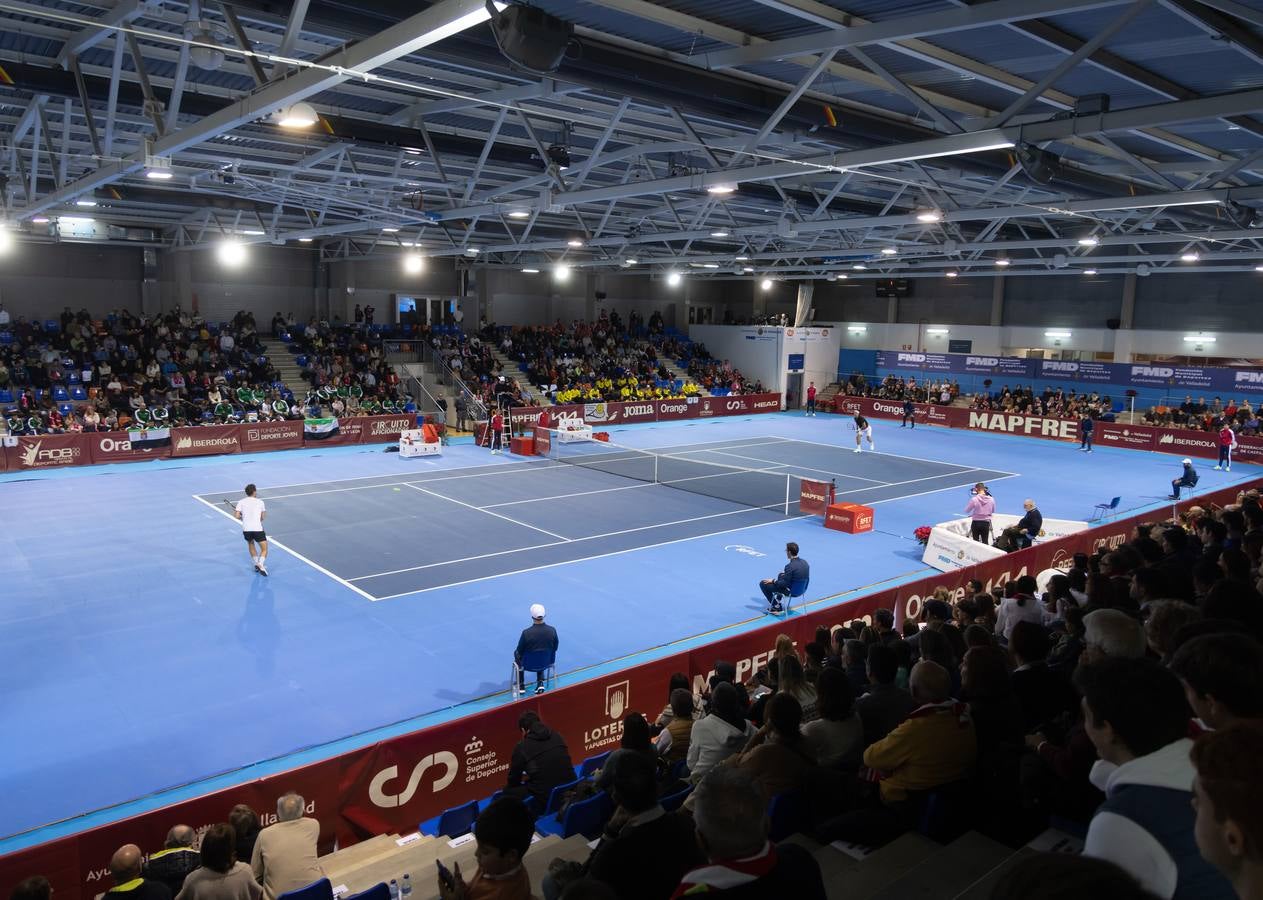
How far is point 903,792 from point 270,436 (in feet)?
110

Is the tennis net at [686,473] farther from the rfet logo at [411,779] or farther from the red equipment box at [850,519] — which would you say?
the rfet logo at [411,779]

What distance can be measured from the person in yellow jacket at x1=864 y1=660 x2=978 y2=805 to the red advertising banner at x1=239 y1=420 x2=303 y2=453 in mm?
32825

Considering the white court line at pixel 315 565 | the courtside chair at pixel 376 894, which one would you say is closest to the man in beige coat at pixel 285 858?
the courtside chair at pixel 376 894

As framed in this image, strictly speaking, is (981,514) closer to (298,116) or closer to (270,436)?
(298,116)

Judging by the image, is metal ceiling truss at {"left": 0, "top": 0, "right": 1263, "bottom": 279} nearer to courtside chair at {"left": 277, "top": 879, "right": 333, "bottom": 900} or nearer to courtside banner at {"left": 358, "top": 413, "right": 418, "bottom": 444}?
courtside chair at {"left": 277, "top": 879, "right": 333, "bottom": 900}

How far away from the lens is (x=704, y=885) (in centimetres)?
324

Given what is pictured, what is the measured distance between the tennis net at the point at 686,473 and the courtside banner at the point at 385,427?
6525 millimetres

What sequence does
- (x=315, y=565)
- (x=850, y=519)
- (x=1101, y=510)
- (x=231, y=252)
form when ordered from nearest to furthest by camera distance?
1. (x=315, y=565)
2. (x=850, y=519)
3. (x=1101, y=510)
4. (x=231, y=252)

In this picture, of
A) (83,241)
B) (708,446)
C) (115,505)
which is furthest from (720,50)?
(83,241)

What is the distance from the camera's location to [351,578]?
59.0 ft

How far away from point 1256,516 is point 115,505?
26.6 meters

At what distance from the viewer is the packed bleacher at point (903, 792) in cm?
285

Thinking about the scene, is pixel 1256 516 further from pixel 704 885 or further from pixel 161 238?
pixel 161 238

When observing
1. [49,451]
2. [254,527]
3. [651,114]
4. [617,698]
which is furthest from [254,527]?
[49,451]
